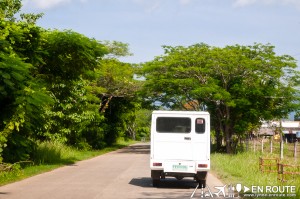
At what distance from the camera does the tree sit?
32.7 meters

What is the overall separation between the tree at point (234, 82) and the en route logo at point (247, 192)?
58.3 ft

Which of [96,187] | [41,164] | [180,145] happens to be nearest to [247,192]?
[180,145]

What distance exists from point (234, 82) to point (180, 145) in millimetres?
20075

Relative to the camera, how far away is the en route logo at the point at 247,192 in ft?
39.6

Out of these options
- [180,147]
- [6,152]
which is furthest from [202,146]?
[6,152]

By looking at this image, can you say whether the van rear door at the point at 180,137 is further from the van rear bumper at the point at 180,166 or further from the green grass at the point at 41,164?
the green grass at the point at 41,164

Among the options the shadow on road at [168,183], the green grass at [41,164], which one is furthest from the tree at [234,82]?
the shadow on road at [168,183]

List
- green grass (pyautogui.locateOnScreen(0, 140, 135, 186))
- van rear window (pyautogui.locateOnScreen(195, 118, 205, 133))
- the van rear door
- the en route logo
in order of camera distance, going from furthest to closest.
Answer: green grass (pyautogui.locateOnScreen(0, 140, 135, 186)), van rear window (pyautogui.locateOnScreen(195, 118, 205, 133)), the van rear door, the en route logo

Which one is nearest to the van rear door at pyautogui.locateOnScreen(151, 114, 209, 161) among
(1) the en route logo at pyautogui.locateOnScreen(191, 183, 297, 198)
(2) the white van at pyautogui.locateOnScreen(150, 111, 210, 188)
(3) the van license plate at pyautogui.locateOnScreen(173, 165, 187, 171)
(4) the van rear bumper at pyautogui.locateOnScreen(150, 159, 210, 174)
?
(2) the white van at pyautogui.locateOnScreen(150, 111, 210, 188)

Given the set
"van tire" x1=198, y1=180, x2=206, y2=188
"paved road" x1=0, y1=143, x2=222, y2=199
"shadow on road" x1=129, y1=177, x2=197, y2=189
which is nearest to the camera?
"paved road" x1=0, y1=143, x2=222, y2=199

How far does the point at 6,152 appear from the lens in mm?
18641

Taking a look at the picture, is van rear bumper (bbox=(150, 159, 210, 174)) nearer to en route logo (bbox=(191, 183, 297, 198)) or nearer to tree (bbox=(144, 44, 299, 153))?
en route logo (bbox=(191, 183, 297, 198))

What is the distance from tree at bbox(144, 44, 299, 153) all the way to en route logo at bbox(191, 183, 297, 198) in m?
17.8

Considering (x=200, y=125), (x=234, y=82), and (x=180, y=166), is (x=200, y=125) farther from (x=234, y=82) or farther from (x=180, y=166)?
(x=234, y=82)
